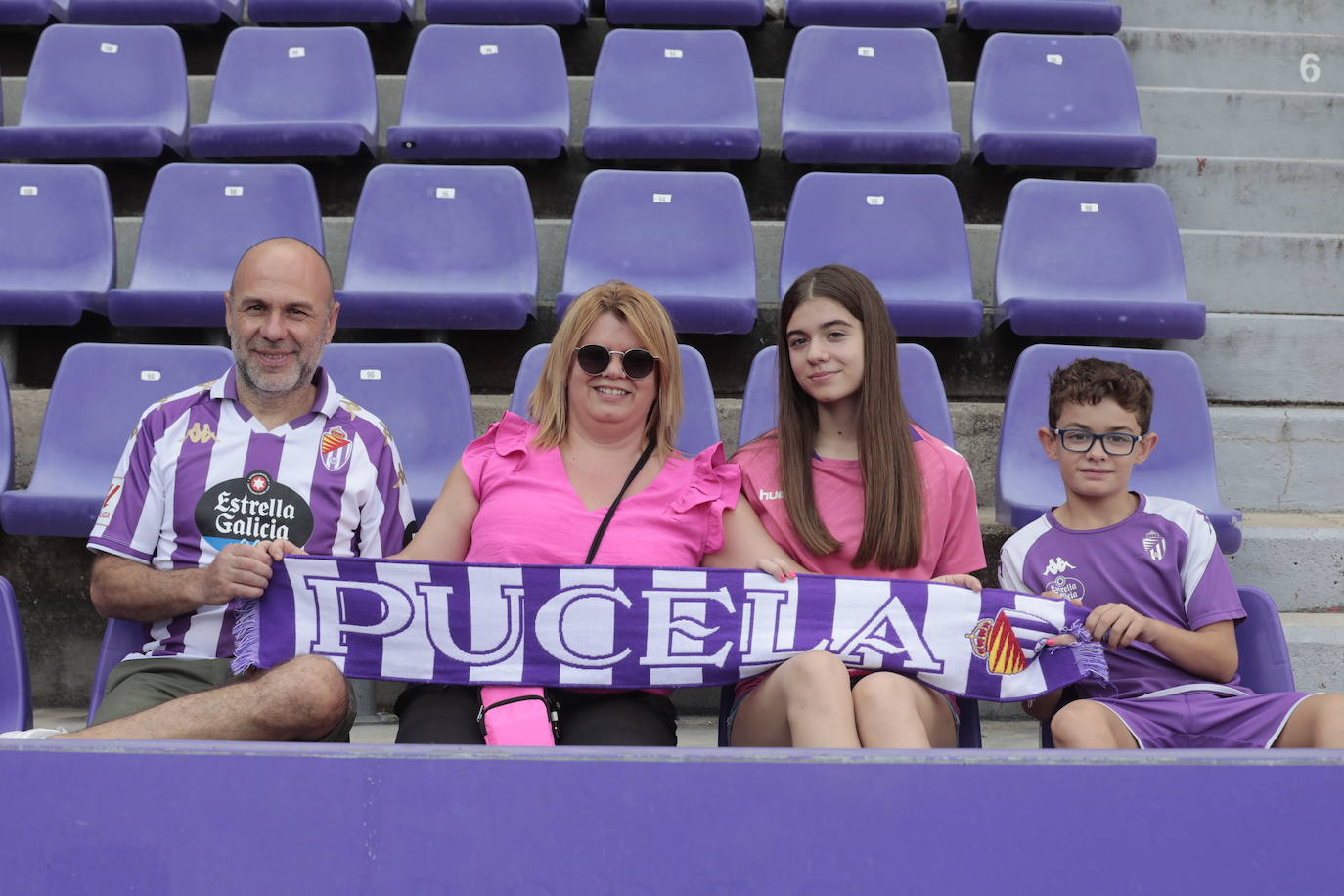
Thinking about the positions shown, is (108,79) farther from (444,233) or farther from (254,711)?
(254,711)

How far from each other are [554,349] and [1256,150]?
3.26 metres

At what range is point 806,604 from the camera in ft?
6.31

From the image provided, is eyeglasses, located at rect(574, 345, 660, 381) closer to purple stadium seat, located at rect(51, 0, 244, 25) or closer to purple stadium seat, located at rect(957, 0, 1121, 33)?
purple stadium seat, located at rect(957, 0, 1121, 33)

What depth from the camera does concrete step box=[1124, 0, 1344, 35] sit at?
186 inches

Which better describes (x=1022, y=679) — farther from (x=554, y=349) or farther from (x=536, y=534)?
(x=554, y=349)

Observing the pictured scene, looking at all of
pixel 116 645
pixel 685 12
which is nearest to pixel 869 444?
pixel 116 645

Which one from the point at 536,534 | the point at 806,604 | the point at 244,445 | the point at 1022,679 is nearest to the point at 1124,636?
the point at 1022,679

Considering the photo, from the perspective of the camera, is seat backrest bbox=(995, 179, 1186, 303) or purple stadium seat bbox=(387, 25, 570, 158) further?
purple stadium seat bbox=(387, 25, 570, 158)

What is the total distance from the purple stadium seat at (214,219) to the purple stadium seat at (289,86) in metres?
0.35

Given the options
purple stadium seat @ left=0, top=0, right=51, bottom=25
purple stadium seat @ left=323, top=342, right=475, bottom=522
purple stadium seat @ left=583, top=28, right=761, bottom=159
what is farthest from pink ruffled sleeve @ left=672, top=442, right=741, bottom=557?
purple stadium seat @ left=0, top=0, right=51, bottom=25

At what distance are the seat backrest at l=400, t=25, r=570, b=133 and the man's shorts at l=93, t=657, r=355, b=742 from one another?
2519mm

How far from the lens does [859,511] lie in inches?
84.3

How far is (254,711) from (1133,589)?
1453mm

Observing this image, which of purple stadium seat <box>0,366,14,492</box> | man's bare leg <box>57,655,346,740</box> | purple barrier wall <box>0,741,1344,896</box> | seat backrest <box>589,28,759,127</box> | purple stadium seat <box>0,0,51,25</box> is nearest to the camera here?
purple barrier wall <box>0,741,1344,896</box>
